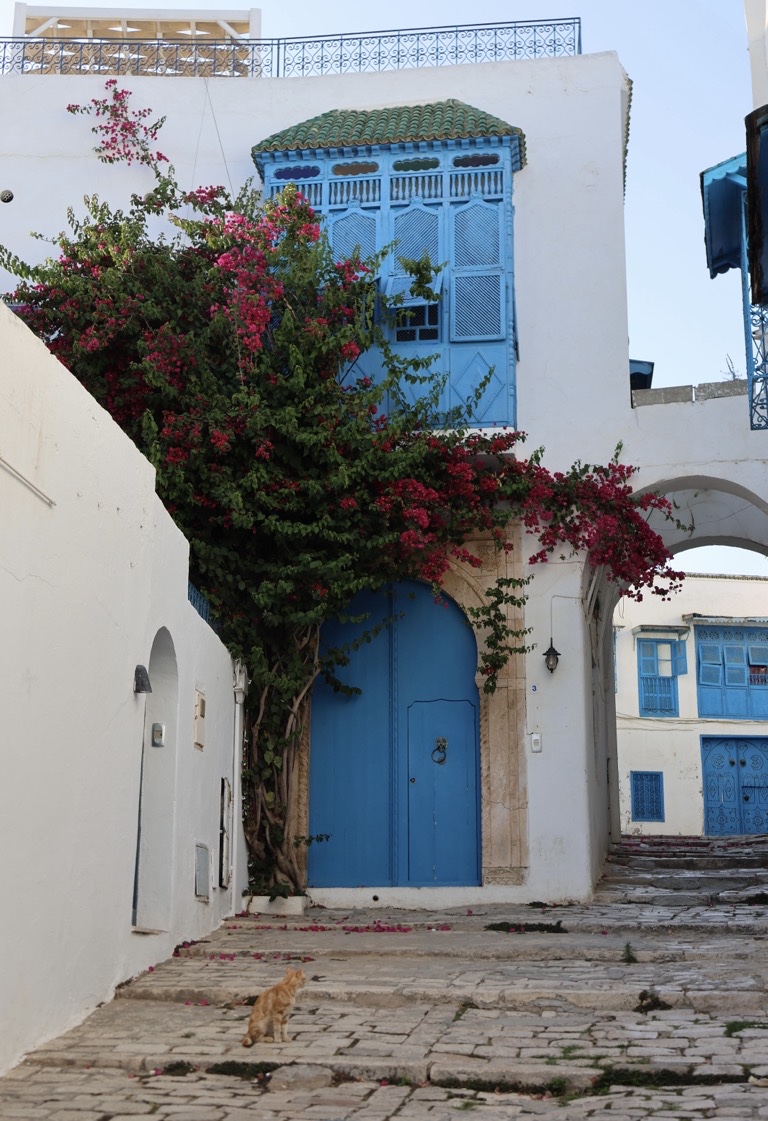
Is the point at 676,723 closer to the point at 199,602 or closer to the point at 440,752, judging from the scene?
the point at 440,752

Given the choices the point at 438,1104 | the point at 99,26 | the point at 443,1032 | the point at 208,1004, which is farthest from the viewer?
the point at 99,26

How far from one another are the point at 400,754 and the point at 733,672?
1598 cm

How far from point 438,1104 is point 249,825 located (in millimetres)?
6768

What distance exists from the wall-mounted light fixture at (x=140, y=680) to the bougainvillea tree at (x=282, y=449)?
3506 millimetres

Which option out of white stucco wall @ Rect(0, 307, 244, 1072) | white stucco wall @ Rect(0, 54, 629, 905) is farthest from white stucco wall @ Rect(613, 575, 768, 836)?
white stucco wall @ Rect(0, 307, 244, 1072)

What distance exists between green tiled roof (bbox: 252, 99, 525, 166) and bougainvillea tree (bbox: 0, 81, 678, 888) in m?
1.01

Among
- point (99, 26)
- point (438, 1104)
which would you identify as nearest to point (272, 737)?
point (438, 1104)

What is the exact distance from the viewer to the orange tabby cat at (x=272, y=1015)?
18.0ft

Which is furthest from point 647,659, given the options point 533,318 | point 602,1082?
point 602,1082

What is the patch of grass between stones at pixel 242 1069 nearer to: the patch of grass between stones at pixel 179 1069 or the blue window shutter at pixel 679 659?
the patch of grass between stones at pixel 179 1069

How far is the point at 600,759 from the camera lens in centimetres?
1458

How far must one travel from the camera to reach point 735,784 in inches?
1001

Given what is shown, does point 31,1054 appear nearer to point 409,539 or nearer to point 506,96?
point 409,539

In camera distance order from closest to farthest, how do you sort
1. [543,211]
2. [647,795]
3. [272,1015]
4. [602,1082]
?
[602,1082] < [272,1015] < [543,211] < [647,795]
